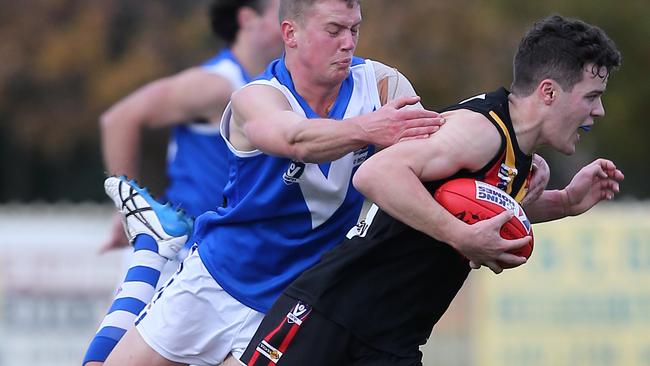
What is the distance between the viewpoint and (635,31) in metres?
19.3

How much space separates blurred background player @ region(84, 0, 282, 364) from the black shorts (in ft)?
6.93

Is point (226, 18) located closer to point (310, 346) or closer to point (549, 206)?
point (549, 206)

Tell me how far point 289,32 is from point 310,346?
1.20 metres

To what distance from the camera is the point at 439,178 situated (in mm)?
4258

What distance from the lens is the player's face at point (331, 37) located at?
463 centimetres

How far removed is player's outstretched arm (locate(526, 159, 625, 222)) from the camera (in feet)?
16.2

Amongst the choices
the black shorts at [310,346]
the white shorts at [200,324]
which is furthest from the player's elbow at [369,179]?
the white shorts at [200,324]

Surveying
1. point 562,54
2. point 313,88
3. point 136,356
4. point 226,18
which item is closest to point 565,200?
point 562,54

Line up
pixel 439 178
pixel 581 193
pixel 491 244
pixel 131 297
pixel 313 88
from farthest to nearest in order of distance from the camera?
1. pixel 131 297
2. pixel 581 193
3. pixel 313 88
4. pixel 439 178
5. pixel 491 244

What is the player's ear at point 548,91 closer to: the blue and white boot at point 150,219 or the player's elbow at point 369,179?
the player's elbow at point 369,179

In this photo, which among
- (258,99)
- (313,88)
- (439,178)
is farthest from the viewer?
(313,88)

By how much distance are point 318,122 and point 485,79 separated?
14677 millimetres

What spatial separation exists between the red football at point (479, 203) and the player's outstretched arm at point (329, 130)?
213mm

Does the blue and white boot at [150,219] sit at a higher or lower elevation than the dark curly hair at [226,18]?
lower
